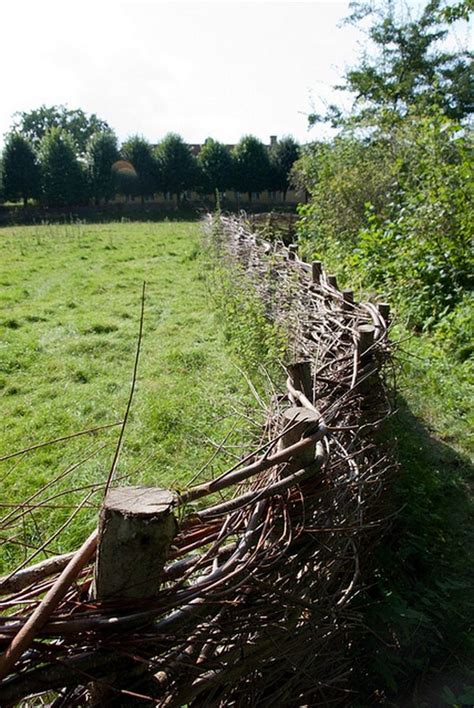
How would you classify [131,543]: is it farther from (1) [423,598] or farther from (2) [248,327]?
(2) [248,327]

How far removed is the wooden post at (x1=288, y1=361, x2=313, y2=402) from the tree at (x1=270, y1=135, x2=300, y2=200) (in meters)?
41.0

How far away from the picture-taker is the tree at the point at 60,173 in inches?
1452

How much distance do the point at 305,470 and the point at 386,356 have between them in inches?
65.7

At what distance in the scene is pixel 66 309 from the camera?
8906mm

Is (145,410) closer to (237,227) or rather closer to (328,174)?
(237,227)

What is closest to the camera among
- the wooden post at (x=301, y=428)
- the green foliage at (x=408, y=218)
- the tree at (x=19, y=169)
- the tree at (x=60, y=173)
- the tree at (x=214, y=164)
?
the wooden post at (x=301, y=428)

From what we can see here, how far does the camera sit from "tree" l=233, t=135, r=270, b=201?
40219 mm

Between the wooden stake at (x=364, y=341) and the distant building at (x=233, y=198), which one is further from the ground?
the distant building at (x=233, y=198)

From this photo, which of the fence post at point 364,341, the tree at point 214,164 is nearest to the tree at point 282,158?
the tree at point 214,164

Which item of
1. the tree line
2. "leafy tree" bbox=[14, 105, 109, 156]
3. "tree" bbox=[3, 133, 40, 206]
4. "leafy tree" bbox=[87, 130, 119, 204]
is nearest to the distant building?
the tree line

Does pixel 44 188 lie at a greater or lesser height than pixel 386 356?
greater

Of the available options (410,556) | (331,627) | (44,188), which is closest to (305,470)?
(331,627)

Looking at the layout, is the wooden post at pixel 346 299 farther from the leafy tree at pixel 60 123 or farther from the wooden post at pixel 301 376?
the leafy tree at pixel 60 123

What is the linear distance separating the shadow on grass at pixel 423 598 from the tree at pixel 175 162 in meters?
39.3
